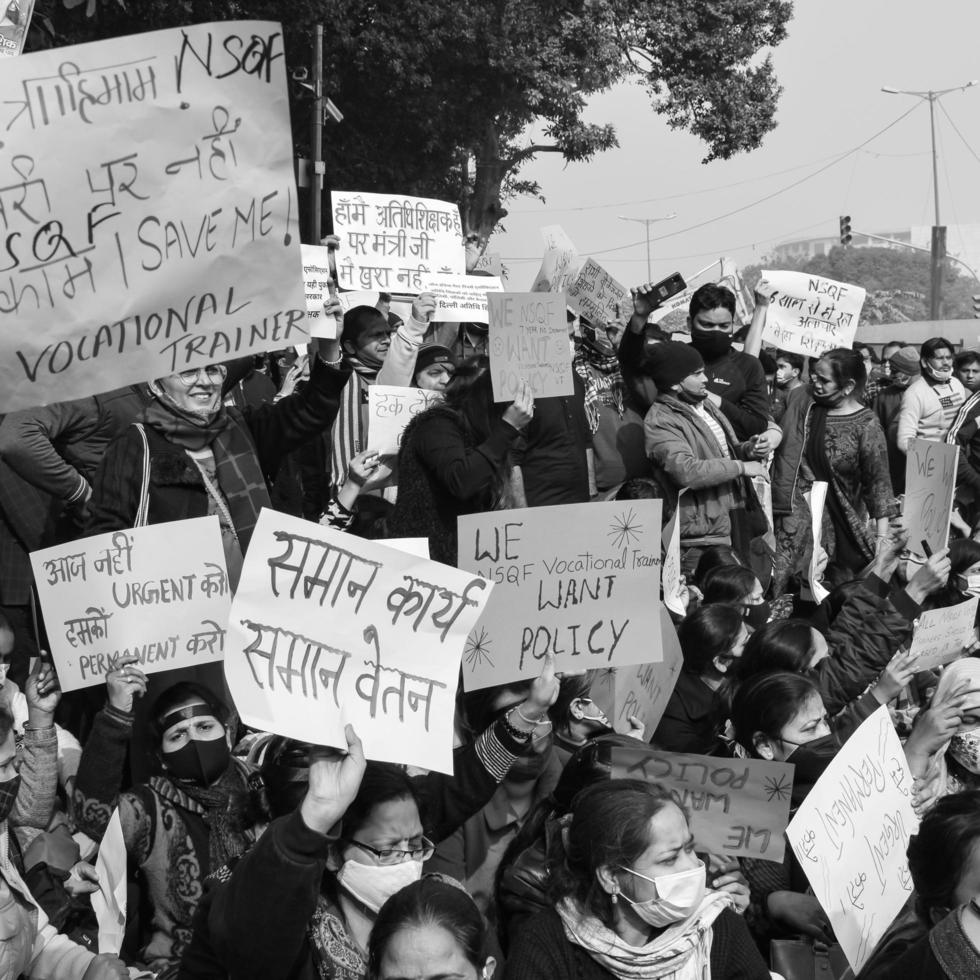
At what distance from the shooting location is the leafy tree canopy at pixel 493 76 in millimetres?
24500

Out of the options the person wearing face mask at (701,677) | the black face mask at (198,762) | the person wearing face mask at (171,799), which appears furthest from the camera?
the person wearing face mask at (701,677)

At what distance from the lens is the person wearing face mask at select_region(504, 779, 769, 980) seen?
2.93 meters

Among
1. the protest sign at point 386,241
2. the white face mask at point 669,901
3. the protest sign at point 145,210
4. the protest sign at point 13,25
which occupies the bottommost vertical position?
the white face mask at point 669,901

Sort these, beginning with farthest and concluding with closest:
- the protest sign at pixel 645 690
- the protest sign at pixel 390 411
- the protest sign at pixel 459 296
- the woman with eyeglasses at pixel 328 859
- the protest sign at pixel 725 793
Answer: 1. the protest sign at pixel 459 296
2. the protest sign at pixel 390 411
3. the protest sign at pixel 645 690
4. the protest sign at pixel 725 793
5. the woman with eyeglasses at pixel 328 859

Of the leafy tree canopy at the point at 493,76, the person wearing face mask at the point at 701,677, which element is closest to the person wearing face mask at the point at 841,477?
the person wearing face mask at the point at 701,677

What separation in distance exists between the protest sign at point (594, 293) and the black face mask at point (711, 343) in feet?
1.48

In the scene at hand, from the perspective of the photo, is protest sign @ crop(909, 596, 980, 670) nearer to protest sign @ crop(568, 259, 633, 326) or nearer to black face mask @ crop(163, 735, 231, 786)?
black face mask @ crop(163, 735, 231, 786)

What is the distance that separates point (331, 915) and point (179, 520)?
1.89 m

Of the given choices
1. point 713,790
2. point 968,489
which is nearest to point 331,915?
point 713,790

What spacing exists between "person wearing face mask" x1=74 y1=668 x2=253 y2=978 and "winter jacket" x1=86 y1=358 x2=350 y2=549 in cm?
58

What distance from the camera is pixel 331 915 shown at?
2.91 metres

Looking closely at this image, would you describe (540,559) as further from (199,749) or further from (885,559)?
(885,559)

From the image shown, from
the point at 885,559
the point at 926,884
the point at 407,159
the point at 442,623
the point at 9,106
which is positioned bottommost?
the point at 407,159

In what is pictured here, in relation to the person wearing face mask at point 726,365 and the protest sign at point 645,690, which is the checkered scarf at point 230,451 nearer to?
the protest sign at point 645,690
